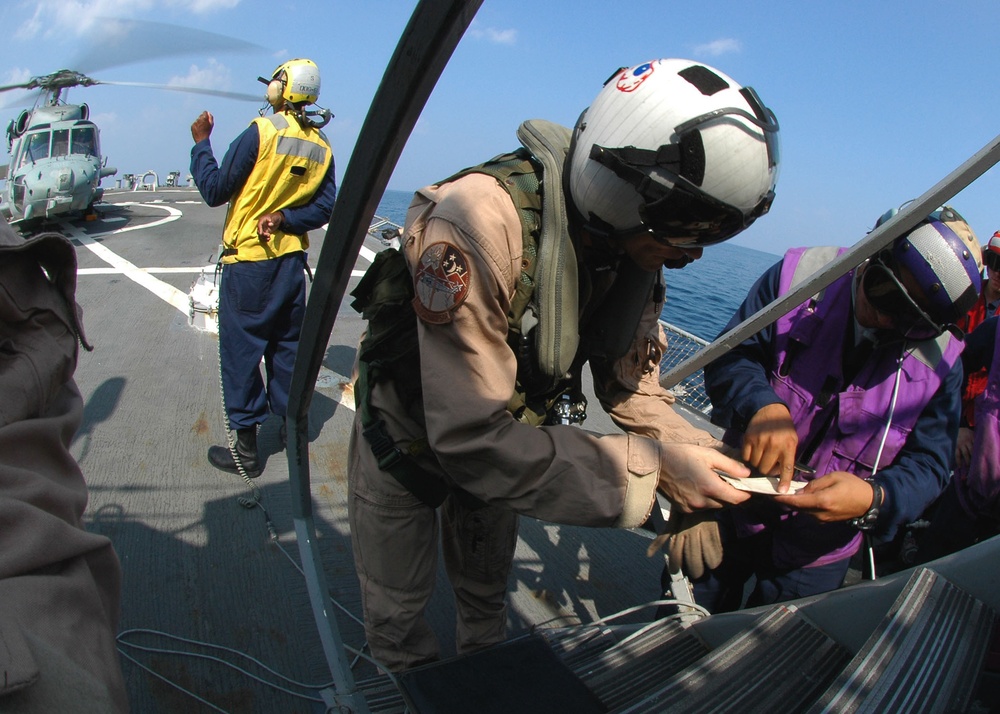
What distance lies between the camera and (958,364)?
6.36 ft

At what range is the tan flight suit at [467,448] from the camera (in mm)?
1296

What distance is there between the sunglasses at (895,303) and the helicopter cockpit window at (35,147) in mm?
13167

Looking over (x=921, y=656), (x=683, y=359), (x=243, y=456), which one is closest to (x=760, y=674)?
(x=921, y=656)

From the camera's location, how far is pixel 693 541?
1.79m

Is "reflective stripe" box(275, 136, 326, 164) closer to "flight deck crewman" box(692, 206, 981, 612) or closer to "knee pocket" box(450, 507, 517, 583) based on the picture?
"knee pocket" box(450, 507, 517, 583)

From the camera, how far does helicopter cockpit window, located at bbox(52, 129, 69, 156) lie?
1126cm

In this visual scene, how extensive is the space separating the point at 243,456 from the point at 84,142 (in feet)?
38.0

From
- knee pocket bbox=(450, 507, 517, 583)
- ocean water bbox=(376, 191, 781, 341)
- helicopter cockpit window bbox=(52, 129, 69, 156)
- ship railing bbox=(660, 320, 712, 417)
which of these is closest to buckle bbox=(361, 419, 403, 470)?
knee pocket bbox=(450, 507, 517, 583)

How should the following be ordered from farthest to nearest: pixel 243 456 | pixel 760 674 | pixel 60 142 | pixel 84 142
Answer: pixel 84 142
pixel 60 142
pixel 243 456
pixel 760 674

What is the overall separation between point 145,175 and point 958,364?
19.1m

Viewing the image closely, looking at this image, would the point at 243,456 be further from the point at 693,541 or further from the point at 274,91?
the point at 693,541

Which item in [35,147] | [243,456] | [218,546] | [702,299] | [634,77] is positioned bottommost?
[702,299]

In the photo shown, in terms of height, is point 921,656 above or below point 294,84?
below

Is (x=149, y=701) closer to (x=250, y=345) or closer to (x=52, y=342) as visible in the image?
(x=52, y=342)
